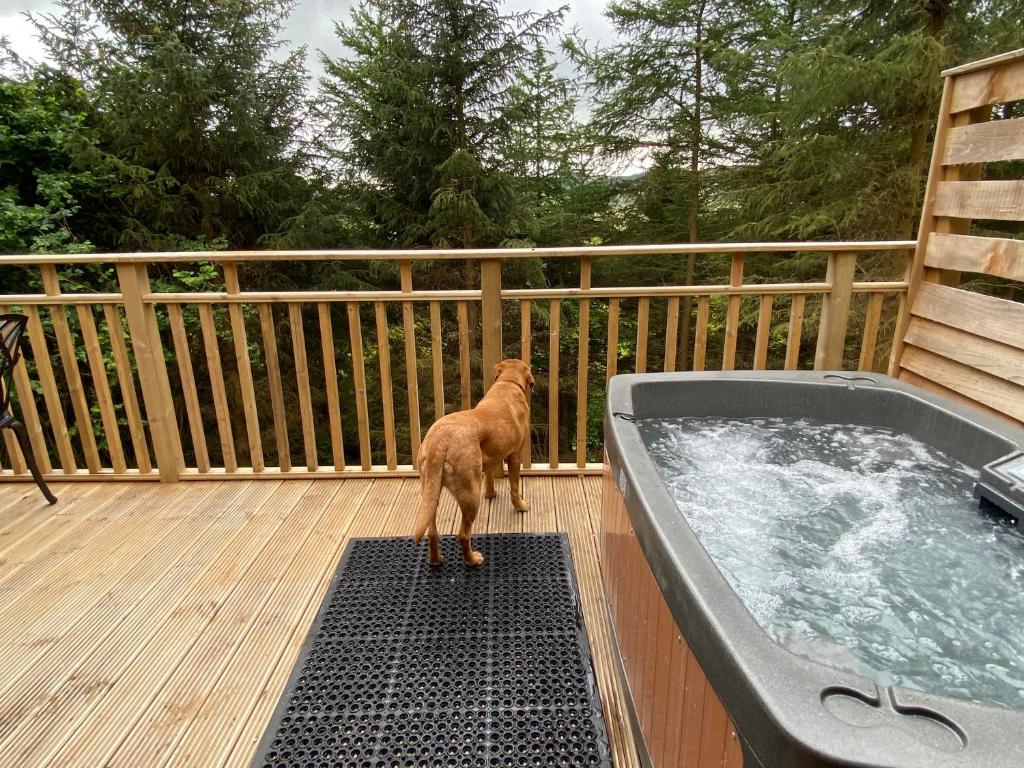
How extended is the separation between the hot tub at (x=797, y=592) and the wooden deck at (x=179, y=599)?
44 cm

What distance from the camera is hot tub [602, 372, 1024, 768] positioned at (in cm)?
75

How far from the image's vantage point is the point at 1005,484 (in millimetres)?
1602

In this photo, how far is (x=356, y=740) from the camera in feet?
4.39

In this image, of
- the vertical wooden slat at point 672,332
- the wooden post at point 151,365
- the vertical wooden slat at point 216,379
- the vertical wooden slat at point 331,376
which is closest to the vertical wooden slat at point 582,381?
the vertical wooden slat at point 672,332

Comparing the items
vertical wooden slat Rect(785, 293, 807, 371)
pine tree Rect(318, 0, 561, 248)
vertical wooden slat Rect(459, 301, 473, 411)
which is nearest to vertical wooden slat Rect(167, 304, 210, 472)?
vertical wooden slat Rect(459, 301, 473, 411)

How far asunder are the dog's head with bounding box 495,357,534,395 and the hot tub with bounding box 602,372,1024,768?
454mm

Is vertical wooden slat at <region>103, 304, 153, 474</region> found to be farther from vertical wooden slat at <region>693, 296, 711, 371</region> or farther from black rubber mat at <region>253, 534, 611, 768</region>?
vertical wooden slat at <region>693, 296, 711, 371</region>

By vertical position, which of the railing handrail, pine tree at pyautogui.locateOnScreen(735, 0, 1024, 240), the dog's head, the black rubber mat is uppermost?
pine tree at pyautogui.locateOnScreen(735, 0, 1024, 240)

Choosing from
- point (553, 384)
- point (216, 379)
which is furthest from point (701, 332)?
point (216, 379)

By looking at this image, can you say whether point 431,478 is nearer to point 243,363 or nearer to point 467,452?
point 467,452

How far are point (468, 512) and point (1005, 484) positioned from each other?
5.21 feet

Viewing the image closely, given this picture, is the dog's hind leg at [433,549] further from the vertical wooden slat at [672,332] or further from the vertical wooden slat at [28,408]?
the vertical wooden slat at [28,408]

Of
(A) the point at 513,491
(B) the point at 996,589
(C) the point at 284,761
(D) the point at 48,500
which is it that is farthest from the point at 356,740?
(D) the point at 48,500

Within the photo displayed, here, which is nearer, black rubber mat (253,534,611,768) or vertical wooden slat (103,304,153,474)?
black rubber mat (253,534,611,768)
